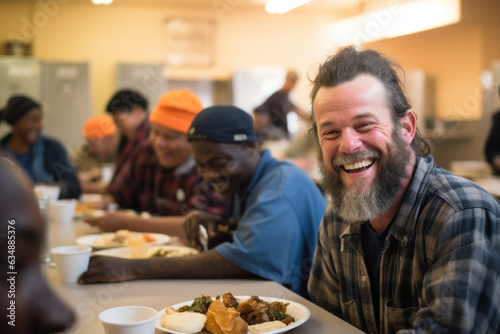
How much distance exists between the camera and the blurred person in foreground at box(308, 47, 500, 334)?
116 centimetres

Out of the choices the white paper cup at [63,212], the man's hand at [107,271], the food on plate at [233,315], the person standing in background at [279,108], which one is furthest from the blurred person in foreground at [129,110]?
the food on plate at [233,315]

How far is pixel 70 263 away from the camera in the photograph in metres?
1.79

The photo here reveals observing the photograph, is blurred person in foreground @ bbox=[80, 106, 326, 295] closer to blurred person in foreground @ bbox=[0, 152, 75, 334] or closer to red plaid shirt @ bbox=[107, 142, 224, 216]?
red plaid shirt @ bbox=[107, 142, 224, 216]

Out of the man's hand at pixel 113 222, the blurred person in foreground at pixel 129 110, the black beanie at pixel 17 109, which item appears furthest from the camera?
the blurred person in foreground at pixel 129 110

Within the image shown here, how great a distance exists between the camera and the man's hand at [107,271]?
1805 mm

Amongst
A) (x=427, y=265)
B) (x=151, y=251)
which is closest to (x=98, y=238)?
(x=151, y=251)

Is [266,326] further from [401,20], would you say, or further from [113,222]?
[401,20]

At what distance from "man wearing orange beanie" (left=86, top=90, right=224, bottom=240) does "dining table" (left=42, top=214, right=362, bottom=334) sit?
32.9 inches

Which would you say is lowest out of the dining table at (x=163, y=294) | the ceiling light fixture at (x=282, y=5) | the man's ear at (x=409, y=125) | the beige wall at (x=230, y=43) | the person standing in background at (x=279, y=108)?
the dining table at (x=163, y=294)

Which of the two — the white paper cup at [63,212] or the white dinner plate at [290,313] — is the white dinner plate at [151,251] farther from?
the white paper cup at [63,212]

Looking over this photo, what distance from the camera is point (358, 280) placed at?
1598 mm

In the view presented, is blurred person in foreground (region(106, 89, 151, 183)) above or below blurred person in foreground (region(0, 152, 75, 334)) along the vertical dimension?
above

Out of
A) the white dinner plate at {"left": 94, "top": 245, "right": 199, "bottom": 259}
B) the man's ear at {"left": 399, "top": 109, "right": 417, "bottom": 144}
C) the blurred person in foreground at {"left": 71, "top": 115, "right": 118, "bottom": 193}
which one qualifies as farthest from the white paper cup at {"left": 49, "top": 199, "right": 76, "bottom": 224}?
the blurred person in foreground at {"left": 71, "top": 115, "right": 118, "bottom": 193}

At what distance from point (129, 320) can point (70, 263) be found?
0.67 meters
